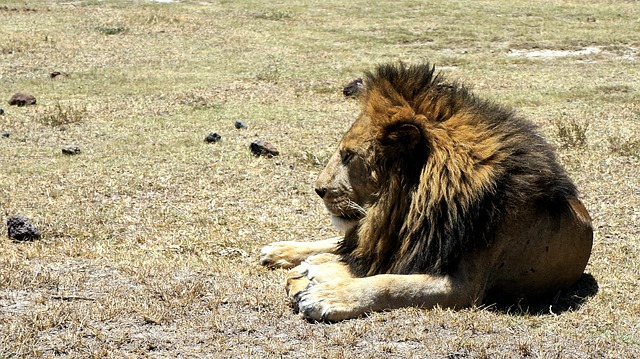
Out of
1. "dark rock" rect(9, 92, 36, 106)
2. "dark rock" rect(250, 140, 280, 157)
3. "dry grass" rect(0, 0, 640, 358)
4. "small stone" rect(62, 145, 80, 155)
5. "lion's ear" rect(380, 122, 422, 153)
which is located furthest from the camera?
"dark rock" rect(9, 92, 36, 106)

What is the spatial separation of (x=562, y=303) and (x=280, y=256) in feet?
5.92

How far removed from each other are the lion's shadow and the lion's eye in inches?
44.0

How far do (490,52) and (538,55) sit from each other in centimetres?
96

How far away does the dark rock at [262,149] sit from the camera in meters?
9.10

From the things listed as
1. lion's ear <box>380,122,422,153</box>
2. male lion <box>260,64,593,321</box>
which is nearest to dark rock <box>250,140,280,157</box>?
male lion <box>260,64,593,321</box>

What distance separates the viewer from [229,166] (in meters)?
8.69

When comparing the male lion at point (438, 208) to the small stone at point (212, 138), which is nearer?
the male lion at point (438, 208)

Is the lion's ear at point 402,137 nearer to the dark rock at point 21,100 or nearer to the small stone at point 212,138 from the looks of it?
the small stone at point 212,138

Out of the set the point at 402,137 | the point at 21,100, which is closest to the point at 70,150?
the point at 21,100

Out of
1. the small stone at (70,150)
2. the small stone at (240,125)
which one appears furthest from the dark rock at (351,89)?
the small stone at (70,150)

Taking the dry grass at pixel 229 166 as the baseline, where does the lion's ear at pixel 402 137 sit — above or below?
above

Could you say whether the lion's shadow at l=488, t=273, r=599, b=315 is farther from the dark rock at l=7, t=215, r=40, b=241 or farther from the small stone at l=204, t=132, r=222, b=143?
the small stone at l=204, t=132, r=222, b=143

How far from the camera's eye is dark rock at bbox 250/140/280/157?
9.10 meters

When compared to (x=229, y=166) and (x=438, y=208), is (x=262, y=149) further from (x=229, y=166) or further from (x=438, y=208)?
(x=438, y=208)
